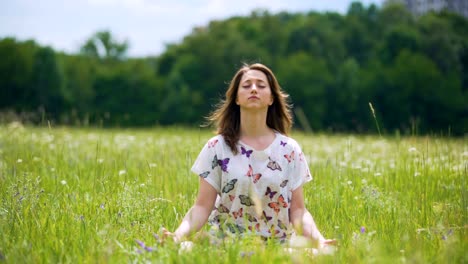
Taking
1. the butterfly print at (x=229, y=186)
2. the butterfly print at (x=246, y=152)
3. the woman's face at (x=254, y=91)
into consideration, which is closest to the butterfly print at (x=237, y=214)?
the butterfly print at (x=229, y=186)

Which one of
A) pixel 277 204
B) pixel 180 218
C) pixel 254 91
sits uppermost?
pixel 254 91

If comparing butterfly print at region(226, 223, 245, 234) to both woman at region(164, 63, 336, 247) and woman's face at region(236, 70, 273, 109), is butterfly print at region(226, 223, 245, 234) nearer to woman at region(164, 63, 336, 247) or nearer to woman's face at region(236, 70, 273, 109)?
woman at region(164, 63, 336, 247)

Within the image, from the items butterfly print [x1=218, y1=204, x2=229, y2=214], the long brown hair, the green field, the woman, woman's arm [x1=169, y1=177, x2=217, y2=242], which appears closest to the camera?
the green field

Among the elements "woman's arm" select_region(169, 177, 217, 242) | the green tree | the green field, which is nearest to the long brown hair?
"woman's arm" select_region(169, 177, 217, 242)

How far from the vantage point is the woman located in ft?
12.7

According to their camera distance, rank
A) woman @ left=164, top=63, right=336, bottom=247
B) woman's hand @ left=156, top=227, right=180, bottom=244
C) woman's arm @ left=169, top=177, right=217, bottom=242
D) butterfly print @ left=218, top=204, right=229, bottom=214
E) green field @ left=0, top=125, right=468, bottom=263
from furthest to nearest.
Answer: butterfly print @ left=218, top=204, right=229, bottom=214
woman @ left=164, top=63, right=336, bottom=247
woman's arm @ left=169, top=177, right=217, bottom=242
woman's hand @ left=156, top=227, right=180, bottom=244
green field @ left=0, top=125, right=468, bottom=263

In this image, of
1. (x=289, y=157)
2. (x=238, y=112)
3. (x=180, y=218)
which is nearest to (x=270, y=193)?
(x=289, y=157)

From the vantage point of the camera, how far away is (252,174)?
12.8 feet

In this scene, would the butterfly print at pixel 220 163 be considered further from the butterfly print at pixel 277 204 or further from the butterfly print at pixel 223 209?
the butterfly print at pixel 277 204

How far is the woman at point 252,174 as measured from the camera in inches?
152

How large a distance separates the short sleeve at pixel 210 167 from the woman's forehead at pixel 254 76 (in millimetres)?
555

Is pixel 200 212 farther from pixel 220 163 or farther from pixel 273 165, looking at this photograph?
pixel 273 165

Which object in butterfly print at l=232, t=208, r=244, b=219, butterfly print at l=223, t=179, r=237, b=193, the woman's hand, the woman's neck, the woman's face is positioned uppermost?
the woman's face

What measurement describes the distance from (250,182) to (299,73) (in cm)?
4207
